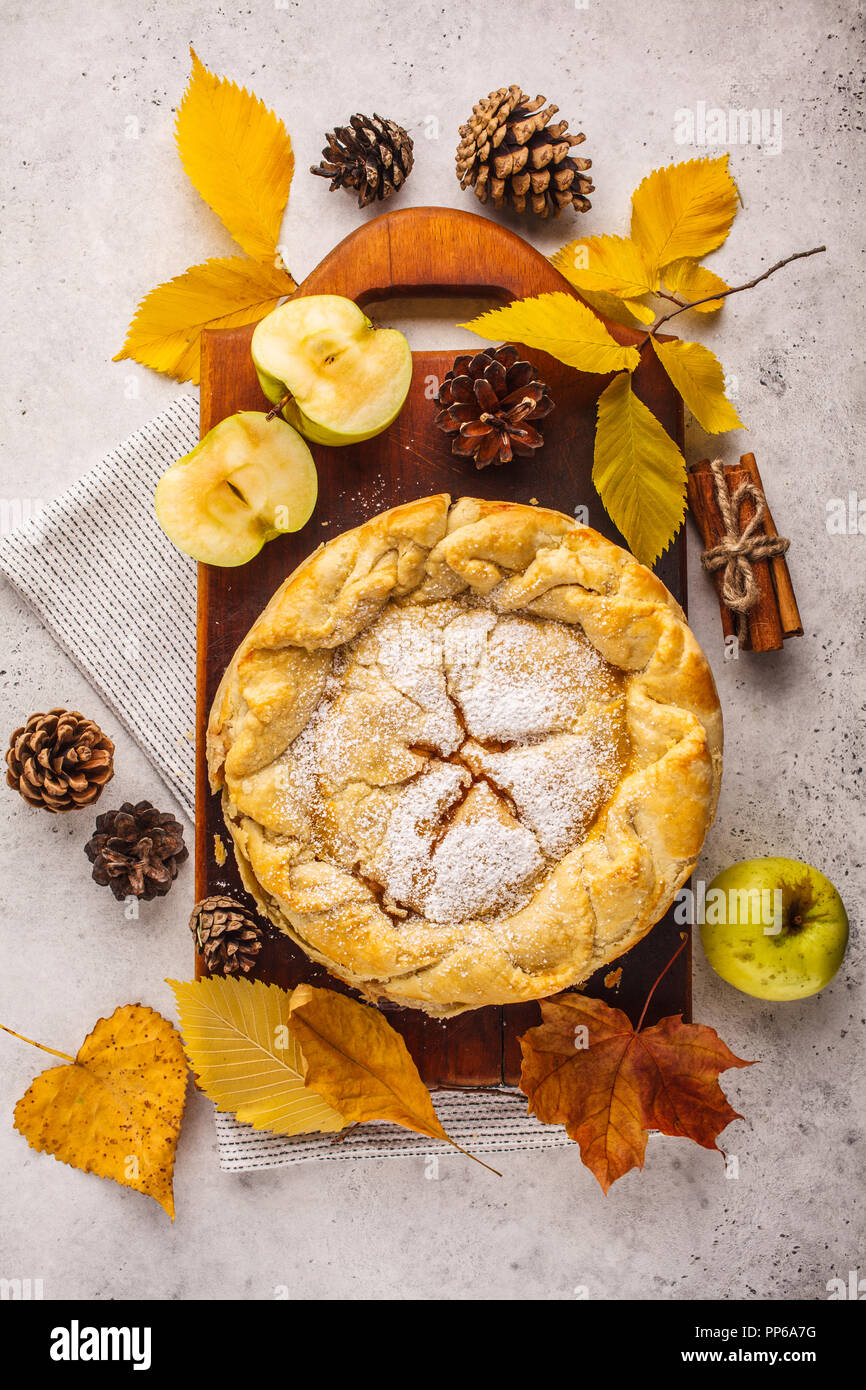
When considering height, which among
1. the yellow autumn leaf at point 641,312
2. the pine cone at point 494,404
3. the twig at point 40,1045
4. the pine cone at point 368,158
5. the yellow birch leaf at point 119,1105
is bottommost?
the yellow birch leaf at point 119,1105

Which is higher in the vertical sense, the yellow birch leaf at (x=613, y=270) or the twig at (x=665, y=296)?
the yellow birch leaf at (x=613, y=270)

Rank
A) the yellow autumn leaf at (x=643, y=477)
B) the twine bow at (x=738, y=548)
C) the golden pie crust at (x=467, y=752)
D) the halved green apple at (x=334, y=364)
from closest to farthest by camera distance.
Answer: the golden pie crust at (x=467, y=752), the halved green apple at (x=334, y=364), the yellow autumn leaf at (x=643, y=477), the twine bow at (x=738, y=548)

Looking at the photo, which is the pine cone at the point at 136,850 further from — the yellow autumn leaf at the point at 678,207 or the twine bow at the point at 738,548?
the yellow autumn leaf at the point at 678,207

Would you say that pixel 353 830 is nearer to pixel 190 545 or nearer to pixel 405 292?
pixel 190 545

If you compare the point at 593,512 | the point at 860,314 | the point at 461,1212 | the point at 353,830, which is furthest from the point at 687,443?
the point at 461,1212

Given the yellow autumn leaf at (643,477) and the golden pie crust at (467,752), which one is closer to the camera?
the golden pie crust at (467,752)

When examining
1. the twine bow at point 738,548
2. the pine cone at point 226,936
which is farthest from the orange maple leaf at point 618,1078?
the twine bow at point 738,548

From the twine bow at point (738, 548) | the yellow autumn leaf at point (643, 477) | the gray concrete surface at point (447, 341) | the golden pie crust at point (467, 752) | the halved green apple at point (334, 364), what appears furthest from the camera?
the gray concrete surface at point (447, 341)
